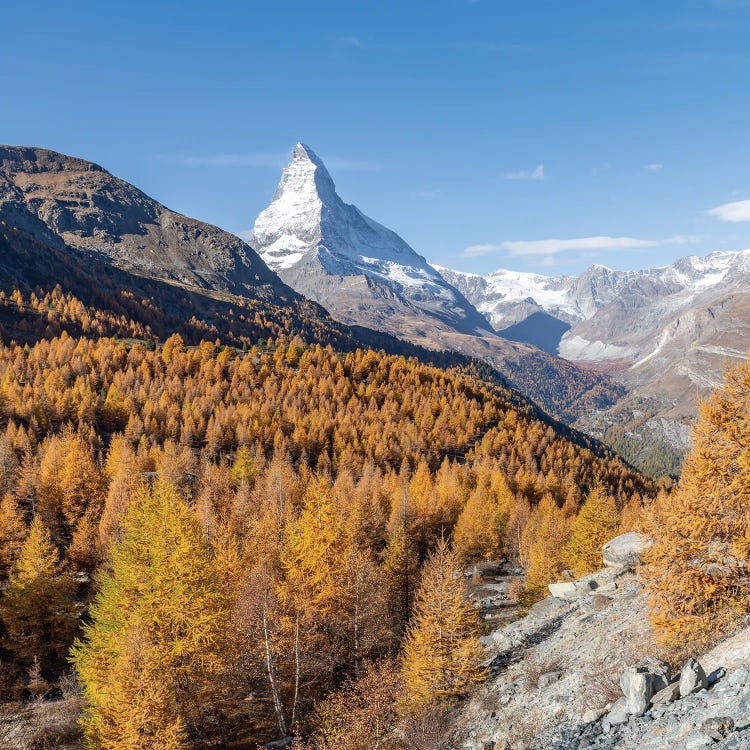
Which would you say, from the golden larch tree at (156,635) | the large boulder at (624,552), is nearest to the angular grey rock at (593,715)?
the large boulder at (624,552)

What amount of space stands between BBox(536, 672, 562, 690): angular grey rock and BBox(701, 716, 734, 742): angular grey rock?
11737mm

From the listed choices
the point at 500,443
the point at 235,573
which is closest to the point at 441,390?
the point at 500,443

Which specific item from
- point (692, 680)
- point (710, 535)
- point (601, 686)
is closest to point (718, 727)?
point (692, 680)

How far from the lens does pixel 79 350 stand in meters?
154

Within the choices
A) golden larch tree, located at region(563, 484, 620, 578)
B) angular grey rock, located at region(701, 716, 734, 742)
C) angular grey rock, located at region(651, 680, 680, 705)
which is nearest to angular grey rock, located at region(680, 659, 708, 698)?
angular grey rock, located at region(651, 680, 680, 705)

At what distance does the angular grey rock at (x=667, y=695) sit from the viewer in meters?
18.5

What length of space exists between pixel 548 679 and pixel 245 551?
33.2 meters

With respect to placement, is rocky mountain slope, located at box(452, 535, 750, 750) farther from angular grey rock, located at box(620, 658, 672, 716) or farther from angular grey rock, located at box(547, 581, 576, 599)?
angular grey rock, located at box(547, 581, 576, 599)

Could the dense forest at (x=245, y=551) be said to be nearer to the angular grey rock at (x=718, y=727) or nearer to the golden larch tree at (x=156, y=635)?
the golden larch tree at (x=156, y=635)

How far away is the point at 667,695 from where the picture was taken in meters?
18.6

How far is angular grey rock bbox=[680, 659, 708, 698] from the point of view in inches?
722

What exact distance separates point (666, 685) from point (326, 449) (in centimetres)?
11026

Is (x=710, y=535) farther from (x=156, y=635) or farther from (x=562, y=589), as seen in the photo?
(x=156, y=635)

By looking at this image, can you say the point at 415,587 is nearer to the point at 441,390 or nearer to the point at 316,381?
the point at 316,381
